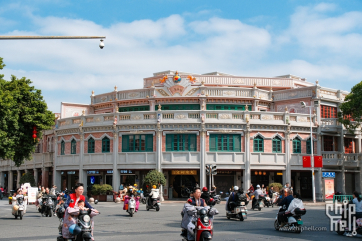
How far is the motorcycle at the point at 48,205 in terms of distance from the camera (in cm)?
2568

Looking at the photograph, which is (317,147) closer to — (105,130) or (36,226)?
(105,130)

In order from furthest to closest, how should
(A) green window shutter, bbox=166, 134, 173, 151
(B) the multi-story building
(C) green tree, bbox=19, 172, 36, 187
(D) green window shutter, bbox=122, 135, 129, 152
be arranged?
(C) green tree, bbox=19, 172, 36, 187, (D) green window shutter, bbox=122, 135, 129, 152, (A) green window shutter, bbox=166, 134, 173, 151, (B) the multi-story building

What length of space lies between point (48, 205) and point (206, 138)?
1888cm

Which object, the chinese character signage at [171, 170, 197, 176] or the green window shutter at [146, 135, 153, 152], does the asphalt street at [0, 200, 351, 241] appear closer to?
the chinese character signage at [171, 170, 197, 176]

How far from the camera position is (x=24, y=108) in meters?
35.7

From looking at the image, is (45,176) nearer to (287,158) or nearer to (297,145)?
(287,158)

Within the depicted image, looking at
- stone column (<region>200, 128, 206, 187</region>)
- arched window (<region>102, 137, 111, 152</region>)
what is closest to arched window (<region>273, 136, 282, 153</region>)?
stone column (<region>200, 128, 206, 187</region>)

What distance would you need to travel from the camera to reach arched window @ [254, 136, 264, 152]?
42206 millimetres

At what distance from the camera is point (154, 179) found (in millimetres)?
39219

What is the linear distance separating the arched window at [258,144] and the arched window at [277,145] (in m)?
1.28

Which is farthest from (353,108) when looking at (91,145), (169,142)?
(91,145)

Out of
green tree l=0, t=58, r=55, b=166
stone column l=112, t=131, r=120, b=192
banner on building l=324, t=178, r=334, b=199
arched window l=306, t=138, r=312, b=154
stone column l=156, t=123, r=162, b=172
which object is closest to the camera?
green tree l=0, t=58, r=55, b=166

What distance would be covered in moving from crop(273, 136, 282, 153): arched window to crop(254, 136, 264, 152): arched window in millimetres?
1284

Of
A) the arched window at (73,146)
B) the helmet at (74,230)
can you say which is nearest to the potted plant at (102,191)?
the arched window at (73,146)
